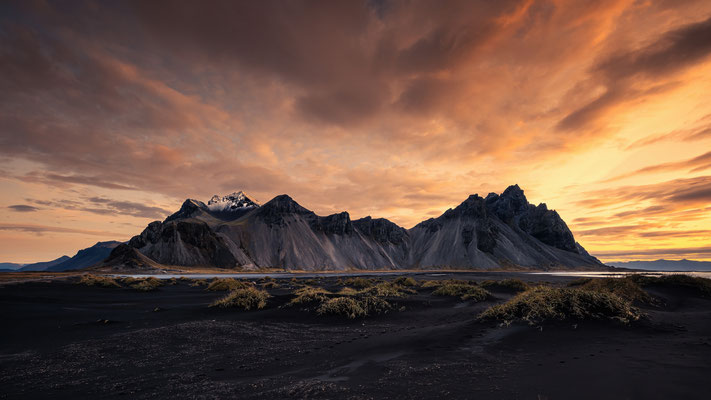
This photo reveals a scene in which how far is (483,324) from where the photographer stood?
12898mm

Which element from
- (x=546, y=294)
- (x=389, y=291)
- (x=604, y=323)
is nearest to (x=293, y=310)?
(x=389, y=291)

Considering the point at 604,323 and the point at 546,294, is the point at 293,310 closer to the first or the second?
the point at 546,294

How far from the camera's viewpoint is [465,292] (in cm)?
2500

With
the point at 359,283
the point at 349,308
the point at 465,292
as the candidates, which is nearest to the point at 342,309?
the point at 349,308

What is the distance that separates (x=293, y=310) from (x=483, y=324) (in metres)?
10.7

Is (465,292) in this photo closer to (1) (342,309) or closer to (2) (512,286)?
(2) (512,286)

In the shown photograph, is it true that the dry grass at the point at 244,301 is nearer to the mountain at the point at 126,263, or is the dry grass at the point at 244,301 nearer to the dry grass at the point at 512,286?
the dry grass at the point at 512,286

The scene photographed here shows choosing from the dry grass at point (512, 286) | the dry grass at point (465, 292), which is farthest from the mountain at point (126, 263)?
the dry grass at point (512, 286)

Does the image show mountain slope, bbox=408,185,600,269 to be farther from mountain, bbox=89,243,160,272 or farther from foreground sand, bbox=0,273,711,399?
foreground sand, bbox=0,273,711,399

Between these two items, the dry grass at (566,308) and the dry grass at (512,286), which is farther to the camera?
the dry grass at (512,286)

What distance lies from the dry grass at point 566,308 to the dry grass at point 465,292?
381 inches

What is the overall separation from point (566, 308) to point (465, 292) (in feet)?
43.5

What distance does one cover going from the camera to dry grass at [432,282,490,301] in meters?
22.9

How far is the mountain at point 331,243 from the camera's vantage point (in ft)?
419
